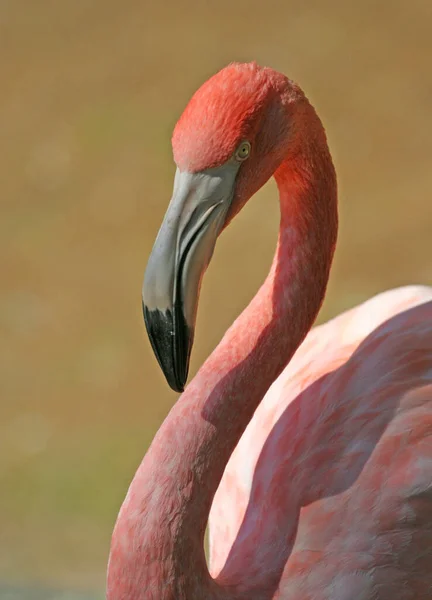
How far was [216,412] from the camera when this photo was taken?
207 centimetres

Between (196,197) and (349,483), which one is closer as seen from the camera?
(196,197)

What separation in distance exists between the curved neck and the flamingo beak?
0.23 metres

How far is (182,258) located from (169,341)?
0.15 metres

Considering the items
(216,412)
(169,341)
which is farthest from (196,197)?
(216,412)

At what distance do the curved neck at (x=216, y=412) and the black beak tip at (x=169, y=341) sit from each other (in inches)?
8.1

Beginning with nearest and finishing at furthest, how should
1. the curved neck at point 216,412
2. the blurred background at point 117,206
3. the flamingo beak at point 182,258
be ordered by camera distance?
the flamingo beak at point 182,258 → the curved neck at point 216,412 → the blurred background at point 117,206

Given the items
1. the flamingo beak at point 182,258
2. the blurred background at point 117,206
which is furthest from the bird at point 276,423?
the blurred background at point 117,206

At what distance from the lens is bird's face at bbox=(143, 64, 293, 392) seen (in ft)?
5.98

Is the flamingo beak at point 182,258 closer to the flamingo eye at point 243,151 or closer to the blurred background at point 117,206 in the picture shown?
the flamingo eye at point 243,151

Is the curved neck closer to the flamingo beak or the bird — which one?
the bird

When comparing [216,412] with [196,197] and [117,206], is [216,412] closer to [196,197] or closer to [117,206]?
[196,197]

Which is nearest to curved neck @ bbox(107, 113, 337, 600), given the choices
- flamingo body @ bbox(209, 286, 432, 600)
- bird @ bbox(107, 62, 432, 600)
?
bird @ bbox(107, 62, 432, 600)

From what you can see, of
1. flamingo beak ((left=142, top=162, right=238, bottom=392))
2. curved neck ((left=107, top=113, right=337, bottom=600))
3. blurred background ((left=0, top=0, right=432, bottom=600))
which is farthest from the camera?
blurred background ((left=0, top=0, right=432, bottom=600))

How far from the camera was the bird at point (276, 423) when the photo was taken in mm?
1854
